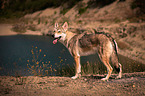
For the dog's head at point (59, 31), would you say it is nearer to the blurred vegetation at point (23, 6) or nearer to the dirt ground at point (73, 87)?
the dirt ground at point (73, 87)

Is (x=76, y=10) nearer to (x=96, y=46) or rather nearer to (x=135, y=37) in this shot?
(x=135, y=37)

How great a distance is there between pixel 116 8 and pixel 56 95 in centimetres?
2298

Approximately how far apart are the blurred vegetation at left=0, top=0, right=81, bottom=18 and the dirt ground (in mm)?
30691

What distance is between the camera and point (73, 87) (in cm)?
627

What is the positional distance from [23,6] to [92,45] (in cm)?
4789

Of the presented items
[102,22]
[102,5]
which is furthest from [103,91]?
[102,5]

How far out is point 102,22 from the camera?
78.3 feet

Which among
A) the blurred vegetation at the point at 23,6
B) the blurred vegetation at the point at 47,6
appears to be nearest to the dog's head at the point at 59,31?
the blurred vegetation at the point at 47,6

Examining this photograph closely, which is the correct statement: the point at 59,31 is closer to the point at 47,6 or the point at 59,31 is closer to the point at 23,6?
the point at 47,6

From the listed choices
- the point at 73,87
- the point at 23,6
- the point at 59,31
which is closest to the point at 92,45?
the point at 59,31

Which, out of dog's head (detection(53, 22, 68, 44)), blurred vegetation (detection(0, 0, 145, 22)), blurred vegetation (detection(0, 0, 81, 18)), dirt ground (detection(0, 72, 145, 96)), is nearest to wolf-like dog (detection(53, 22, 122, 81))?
dog's head (detection(53, 22, 68, 44))

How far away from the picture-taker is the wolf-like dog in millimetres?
6918

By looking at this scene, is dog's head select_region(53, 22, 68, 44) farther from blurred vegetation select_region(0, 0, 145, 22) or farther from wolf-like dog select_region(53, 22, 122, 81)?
blurred vegetation select_region(0, 0, 145, 22)

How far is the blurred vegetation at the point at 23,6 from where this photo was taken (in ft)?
133
